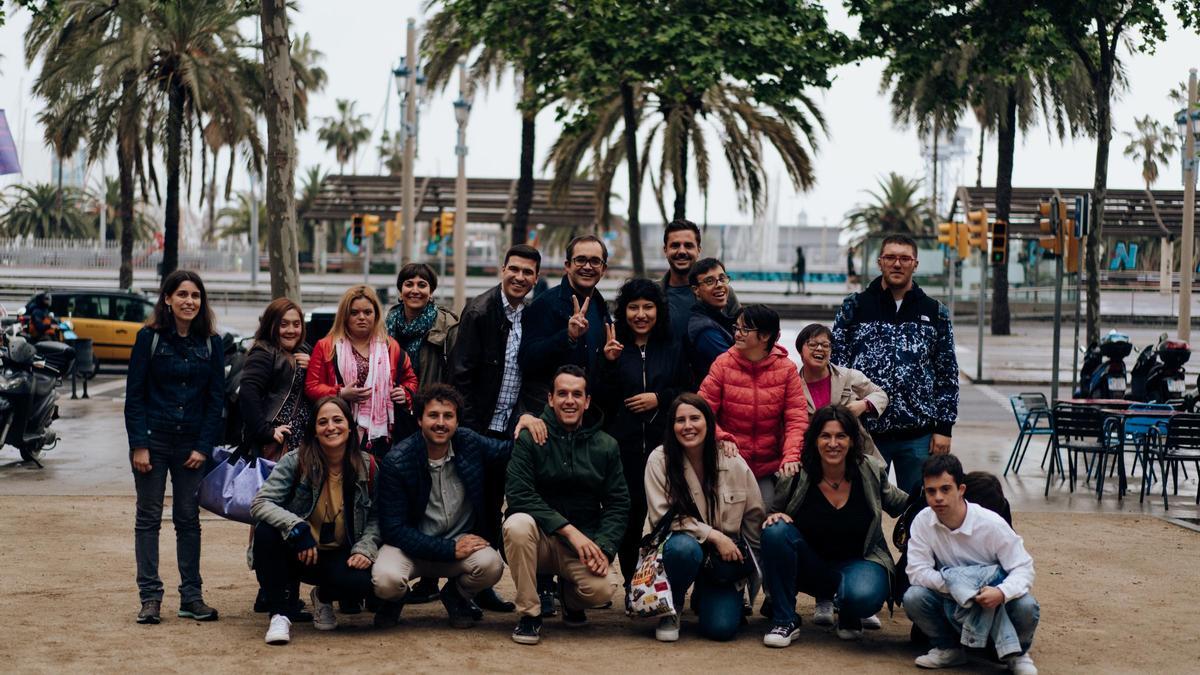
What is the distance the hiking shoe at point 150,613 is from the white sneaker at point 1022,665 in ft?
13.4

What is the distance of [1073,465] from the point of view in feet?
48.3

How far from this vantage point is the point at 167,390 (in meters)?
7.62

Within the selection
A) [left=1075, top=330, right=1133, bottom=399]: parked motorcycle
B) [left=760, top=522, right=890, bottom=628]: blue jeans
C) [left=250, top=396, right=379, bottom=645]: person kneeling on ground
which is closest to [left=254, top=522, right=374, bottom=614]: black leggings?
[left=250, top=396, right=379, bottom=645]: person kneeling on ground

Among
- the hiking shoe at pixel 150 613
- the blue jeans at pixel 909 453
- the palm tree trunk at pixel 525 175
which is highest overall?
the palm tree trunk at pixel 525 175

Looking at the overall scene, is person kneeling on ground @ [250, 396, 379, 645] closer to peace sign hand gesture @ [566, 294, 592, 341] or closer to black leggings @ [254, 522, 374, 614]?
black leggings @ [254, 522, 374, 614]

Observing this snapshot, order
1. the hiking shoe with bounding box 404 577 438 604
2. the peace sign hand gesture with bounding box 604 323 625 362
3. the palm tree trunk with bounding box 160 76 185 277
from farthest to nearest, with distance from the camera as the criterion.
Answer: the palm tree trunk with bounding box 160 76 185 277 < the hiking shoe with bounding box 404 577 438 604 < the peace sign hand gesture with bounding box 604 323 625 362

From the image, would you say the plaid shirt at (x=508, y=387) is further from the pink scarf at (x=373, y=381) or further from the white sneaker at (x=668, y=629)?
the white sneaker at (x=668, y=629)

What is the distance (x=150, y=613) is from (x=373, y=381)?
1593 millimetres

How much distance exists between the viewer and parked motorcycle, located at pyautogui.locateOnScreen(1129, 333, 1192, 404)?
50.8 feet

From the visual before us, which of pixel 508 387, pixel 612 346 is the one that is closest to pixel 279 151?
pixel 508 387

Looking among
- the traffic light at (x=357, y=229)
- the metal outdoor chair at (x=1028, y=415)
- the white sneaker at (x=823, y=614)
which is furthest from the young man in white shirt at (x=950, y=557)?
the traffic light at (x=357, y=229)

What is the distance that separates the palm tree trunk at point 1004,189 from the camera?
41094mm

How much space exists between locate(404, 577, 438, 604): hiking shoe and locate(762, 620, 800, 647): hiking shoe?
175cm

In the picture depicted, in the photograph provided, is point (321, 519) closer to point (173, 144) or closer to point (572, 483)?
point (572, 483)
